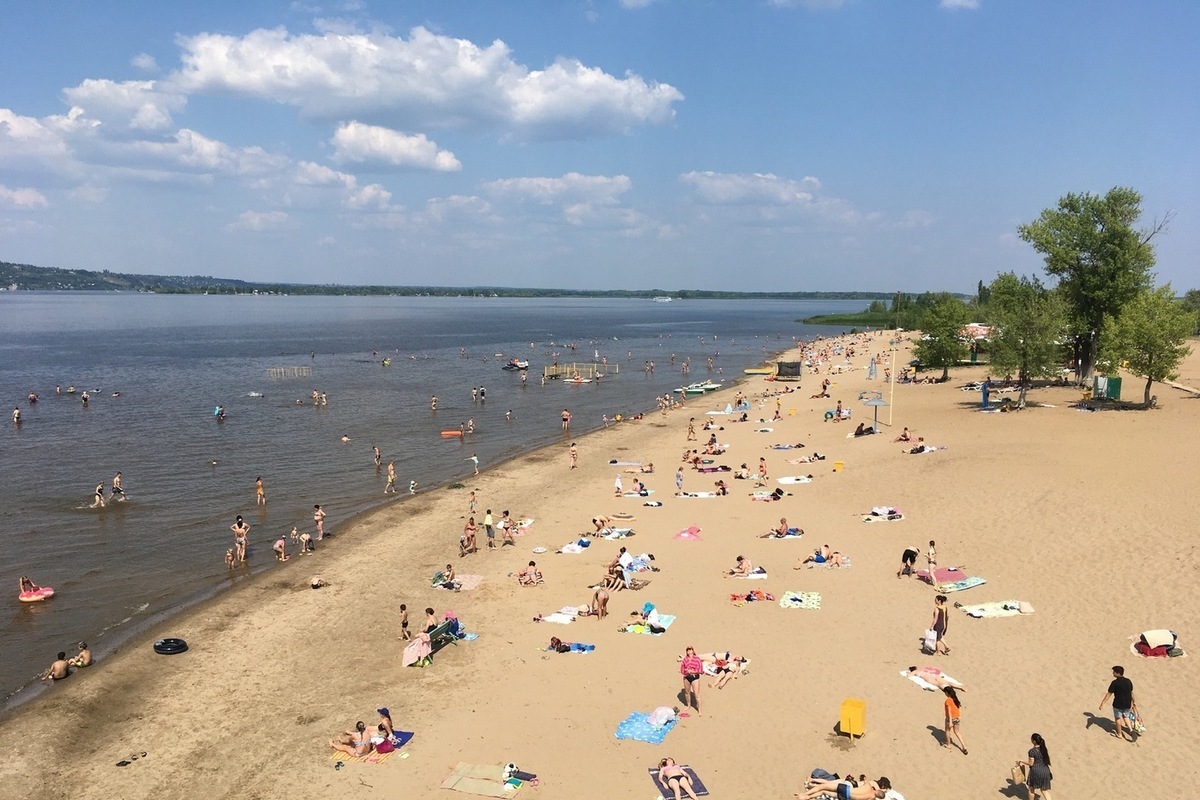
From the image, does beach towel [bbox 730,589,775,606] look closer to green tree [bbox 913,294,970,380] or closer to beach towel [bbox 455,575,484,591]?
beach towel [bbox 455,575,484,591]

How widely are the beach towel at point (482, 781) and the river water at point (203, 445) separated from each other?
459 inches

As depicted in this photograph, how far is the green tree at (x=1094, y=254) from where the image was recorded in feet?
141

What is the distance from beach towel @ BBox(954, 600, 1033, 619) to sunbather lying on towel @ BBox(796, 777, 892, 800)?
770cm

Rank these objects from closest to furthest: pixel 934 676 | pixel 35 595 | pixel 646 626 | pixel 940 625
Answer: pixel 934 676 → pixel 940 625 → pixel 646 626 → pixel 35 595

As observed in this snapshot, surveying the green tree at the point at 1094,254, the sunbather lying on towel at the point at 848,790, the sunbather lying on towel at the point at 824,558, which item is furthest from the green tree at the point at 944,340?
the sunbather lying on towel at the point at 848,790

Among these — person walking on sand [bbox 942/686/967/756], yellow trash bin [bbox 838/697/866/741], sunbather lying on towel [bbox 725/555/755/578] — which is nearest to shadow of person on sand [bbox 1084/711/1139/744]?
person walking on sand [bbox 942/686/967/756]

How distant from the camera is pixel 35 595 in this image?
21734 millimetres

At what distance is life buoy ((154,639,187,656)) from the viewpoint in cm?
1841

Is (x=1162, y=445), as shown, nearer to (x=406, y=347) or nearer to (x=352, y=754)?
(x=352, y=754)

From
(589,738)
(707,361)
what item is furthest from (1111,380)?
(707,361)

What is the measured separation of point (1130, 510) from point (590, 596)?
16518 mm

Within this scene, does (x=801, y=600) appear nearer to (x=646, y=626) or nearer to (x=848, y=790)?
(x=646, y=626)

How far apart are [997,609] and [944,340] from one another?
45.5 m

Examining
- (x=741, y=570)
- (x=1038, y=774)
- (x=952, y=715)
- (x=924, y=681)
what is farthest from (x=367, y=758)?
(x=741, y=570)
